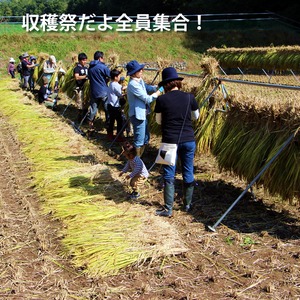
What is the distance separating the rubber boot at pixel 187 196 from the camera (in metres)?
5.00

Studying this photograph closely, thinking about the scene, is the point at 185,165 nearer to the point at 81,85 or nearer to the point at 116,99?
the point at 116,99

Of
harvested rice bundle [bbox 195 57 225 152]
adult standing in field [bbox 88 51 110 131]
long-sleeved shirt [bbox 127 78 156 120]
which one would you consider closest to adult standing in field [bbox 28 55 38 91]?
adult standing in field [bbox 88 51 110 131]

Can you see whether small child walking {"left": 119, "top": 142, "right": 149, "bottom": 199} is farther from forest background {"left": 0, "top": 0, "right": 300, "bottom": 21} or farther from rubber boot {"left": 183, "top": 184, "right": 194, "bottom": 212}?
forest background {"left": 0, "top": 0, "right": 300, "bottom": 21}

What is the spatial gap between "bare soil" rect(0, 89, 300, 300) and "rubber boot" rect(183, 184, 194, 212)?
3.3 inches

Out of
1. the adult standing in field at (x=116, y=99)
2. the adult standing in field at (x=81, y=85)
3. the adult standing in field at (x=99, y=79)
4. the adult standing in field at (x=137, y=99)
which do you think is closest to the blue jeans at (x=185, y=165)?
the adult standing in field at (x=137, y=99)

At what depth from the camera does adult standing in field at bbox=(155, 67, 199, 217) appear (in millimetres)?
4738

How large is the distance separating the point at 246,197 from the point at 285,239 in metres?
1.27

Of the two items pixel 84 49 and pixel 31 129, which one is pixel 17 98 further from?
pixel 84 49

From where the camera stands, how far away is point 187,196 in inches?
199

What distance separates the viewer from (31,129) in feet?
30.2

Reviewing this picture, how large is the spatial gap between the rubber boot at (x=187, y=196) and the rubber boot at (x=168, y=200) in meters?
0.19

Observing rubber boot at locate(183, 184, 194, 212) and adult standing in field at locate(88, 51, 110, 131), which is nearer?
rubber boot at locate(183, 184, 194, 212)

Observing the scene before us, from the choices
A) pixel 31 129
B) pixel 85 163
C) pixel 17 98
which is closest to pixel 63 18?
pixel 17 98

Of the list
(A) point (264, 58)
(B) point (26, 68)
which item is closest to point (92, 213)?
(B) point (26, 68)
